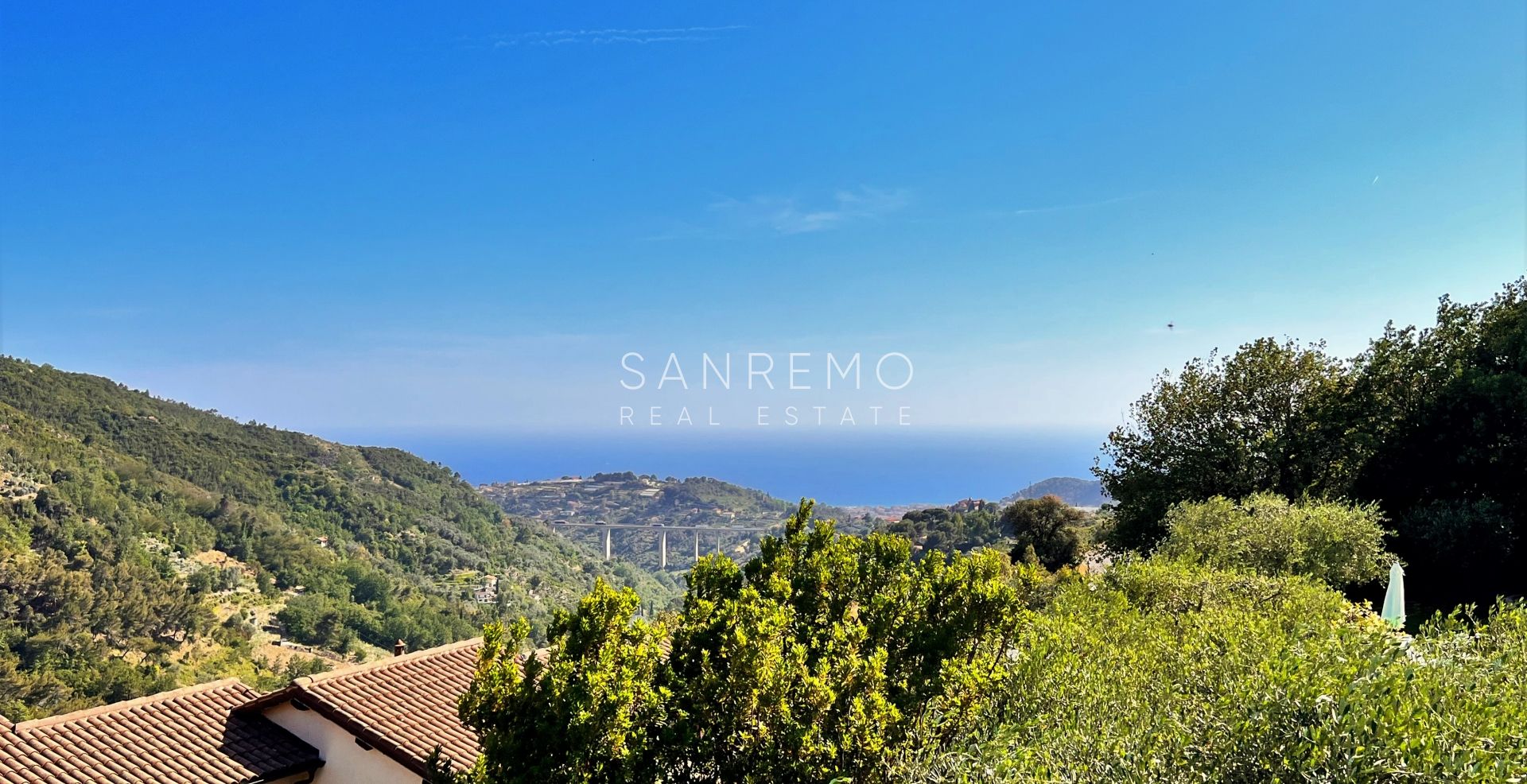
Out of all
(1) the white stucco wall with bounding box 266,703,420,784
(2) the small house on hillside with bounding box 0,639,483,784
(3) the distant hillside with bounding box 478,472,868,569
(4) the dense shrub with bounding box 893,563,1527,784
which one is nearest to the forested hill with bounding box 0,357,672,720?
(3) the distant hillside with bounding box 478,472,868,569

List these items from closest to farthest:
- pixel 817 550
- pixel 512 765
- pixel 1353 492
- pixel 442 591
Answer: pixel 512 765, pixel 817 550, pixel 1353 492, pixel 442 591

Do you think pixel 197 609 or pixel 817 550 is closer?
pixel 817 550

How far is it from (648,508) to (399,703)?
418 feet

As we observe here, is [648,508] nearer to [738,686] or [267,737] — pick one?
[267,737]

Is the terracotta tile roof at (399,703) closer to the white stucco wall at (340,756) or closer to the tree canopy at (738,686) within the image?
the white stucco wall at (340,756)

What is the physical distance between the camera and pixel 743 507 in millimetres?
134625

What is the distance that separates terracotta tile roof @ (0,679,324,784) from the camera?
9.73 metres

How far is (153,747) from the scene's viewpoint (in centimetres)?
1044

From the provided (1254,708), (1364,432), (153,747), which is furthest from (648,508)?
(1254,708)

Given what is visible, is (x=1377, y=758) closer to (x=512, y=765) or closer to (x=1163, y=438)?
(x=512, y=765)

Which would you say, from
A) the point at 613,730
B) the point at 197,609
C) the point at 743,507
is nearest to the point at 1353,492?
the point at 613,730

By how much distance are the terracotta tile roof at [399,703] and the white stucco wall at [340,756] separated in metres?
0.23

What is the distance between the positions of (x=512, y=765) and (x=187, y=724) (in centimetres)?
962

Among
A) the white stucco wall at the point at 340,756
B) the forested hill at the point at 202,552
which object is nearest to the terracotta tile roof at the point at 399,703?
the white stucco wall at the point at 340,756
